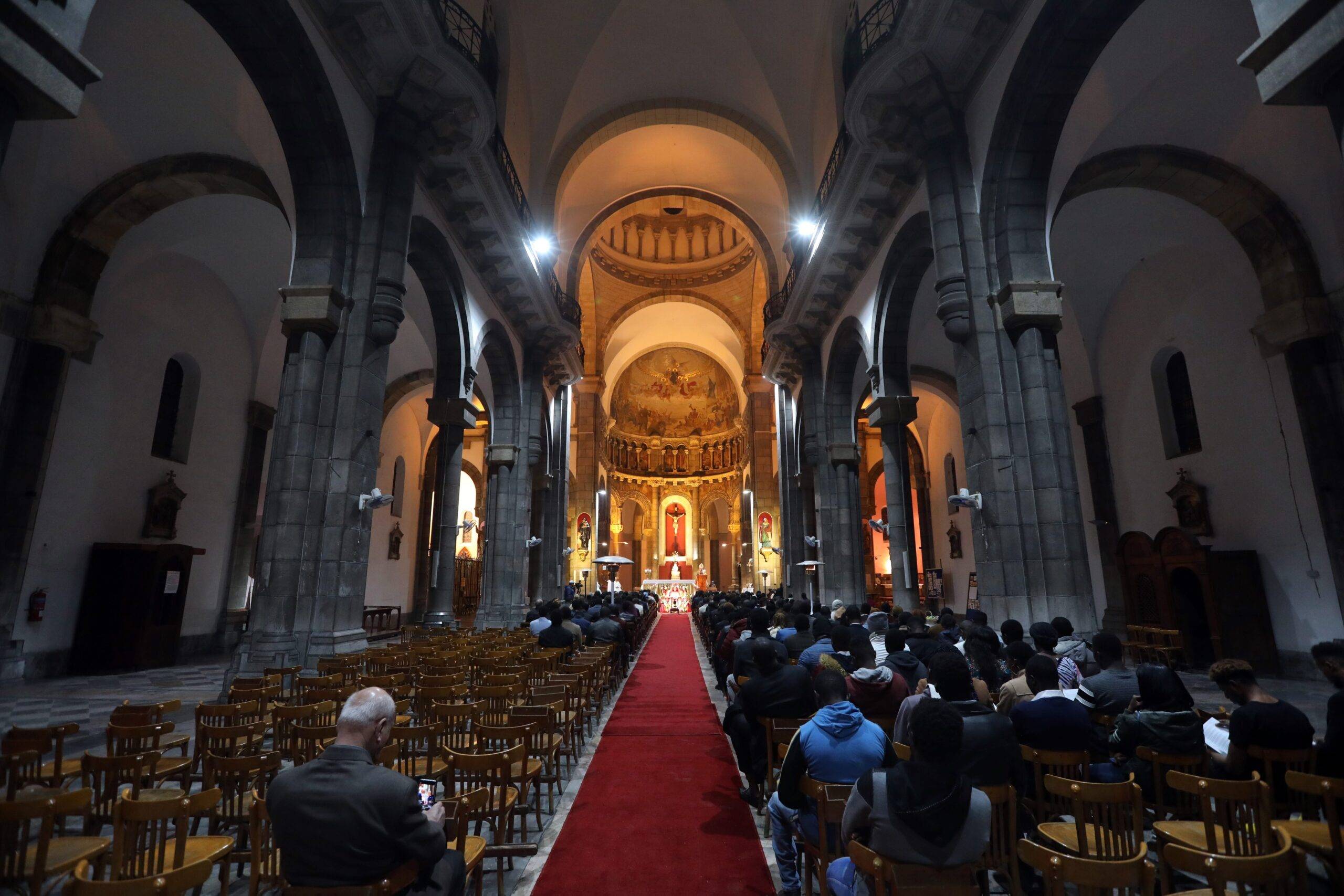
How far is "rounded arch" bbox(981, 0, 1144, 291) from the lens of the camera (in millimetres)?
7145

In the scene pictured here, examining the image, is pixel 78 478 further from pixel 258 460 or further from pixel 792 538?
pixel 792 538

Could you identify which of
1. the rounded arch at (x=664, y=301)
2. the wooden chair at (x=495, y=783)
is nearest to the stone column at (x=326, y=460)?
the wooden chair at (x=495, y=783)

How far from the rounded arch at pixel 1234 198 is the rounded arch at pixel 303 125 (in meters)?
9.41

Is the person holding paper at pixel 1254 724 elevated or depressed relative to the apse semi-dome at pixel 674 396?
depressed

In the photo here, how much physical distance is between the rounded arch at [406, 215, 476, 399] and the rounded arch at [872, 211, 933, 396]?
775 cm

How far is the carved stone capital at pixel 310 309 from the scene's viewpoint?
25.9ft

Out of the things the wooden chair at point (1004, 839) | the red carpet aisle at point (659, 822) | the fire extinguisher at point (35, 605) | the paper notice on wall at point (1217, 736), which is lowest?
the red carpet aisle at point (659, 822)

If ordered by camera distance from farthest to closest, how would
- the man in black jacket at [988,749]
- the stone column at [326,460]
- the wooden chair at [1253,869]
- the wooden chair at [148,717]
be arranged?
the stone column at [326,460], the wooden chair at [148,717], the man in black jacket at [988,749], the wooden chair at [1253,869]

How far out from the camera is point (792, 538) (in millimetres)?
19750

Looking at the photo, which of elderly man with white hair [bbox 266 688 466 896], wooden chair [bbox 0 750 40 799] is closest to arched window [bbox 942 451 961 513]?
elderly man with white hair [bbox 266 688 466 896]

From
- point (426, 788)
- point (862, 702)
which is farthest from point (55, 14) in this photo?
point (862, 702)

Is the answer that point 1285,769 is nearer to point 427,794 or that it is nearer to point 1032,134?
point 427,794

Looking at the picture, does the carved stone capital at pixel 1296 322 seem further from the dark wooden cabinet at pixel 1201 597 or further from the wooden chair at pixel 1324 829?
the wooden chair at pixel 1324 829

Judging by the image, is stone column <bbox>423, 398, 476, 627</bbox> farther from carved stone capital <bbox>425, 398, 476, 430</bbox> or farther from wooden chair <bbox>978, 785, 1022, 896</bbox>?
wooden chair <bbox>978, 785, 1022, 896</bbox>
